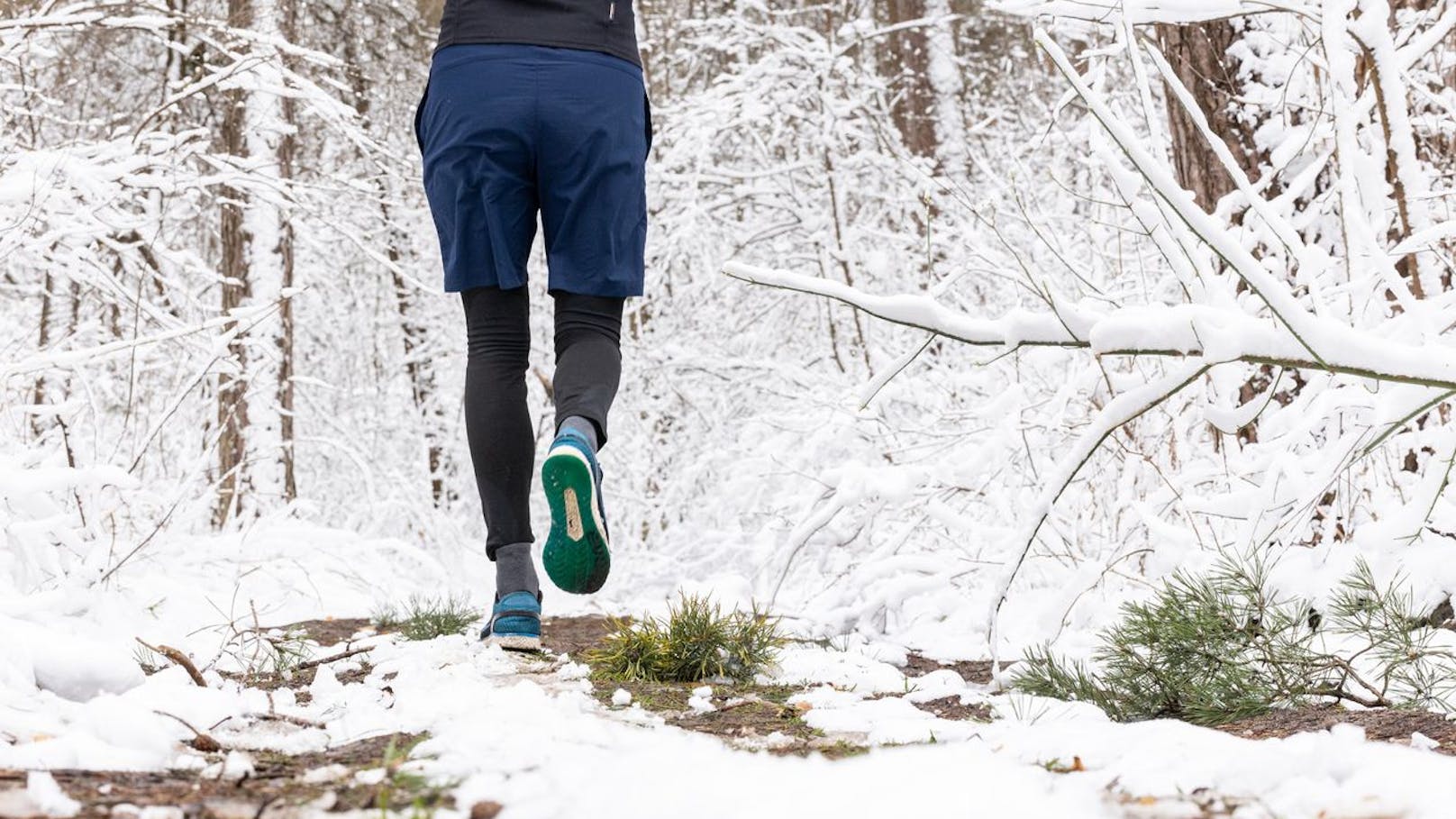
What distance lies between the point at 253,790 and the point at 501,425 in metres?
1.42

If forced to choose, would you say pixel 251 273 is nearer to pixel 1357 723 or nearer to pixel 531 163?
pixel 531 163


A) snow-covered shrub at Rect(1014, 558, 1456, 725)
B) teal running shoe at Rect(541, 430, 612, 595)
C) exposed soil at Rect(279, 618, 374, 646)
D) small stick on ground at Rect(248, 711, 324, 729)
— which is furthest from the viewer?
exposed soil at Rect(279, 618, 374, 646)

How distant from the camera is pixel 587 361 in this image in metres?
2.47

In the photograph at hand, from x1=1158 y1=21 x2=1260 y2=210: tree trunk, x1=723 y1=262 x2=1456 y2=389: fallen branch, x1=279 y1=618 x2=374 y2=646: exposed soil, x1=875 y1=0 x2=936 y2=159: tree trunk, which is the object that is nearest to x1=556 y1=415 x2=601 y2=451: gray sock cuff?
x1=723 y1=262 x2=1456 y2=389: fallen branch

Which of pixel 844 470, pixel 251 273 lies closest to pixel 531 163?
pixel 844 470

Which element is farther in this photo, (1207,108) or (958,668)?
(1207,108)

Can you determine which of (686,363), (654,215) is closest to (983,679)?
(686,363)

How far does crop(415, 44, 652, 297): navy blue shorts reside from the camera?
2.41m

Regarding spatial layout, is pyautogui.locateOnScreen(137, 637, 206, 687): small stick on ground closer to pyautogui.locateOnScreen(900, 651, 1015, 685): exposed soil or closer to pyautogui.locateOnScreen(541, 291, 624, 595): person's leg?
pyautogui.locateOnScreen(541, 291, 624, 595): person's leg

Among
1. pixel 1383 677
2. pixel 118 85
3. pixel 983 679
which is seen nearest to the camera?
pixel 1383 677

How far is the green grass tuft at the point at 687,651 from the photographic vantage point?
2.22 meters

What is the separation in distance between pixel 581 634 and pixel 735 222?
5.01 meters

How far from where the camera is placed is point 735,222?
313 inches

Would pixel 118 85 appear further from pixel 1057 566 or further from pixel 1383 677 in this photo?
pixel 1383 677
